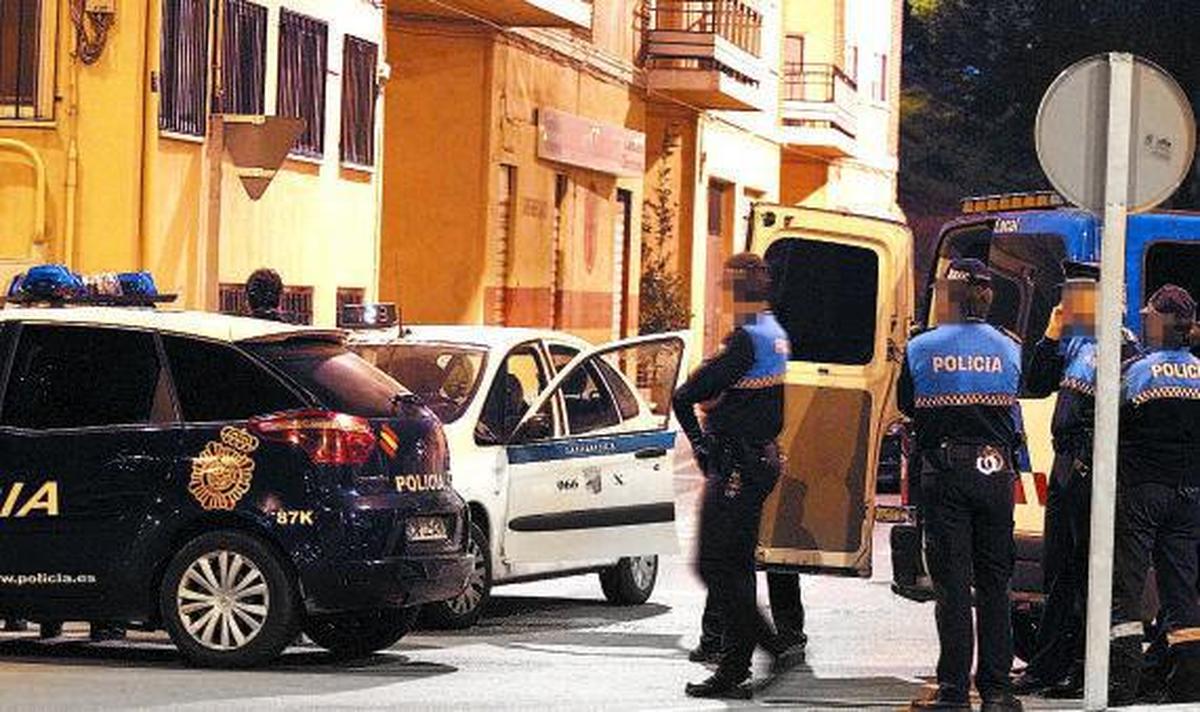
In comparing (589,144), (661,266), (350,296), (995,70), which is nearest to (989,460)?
(350,296)

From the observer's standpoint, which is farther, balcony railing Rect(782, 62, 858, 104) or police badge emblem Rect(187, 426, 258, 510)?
balcony railing Rect(782, 62, 858, 104)

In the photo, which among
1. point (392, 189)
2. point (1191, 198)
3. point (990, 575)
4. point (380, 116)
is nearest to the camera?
point (990, 575)

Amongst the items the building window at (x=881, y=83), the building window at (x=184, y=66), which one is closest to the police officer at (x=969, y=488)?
the building window at (x=184, y=66)

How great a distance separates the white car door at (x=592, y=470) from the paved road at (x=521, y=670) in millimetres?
475

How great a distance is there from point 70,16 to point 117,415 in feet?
29.6

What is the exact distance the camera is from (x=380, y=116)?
30.2 meters

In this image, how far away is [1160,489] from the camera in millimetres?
13539

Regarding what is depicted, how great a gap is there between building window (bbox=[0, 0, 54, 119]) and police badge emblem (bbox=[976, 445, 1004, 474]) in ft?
38.6

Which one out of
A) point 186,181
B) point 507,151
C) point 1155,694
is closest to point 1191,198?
point 507,151

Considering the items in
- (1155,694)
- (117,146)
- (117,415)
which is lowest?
(1155,694)

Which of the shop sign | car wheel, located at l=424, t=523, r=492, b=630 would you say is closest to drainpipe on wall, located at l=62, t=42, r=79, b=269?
car wheel, located at l=424, t=523, r=492, b=630

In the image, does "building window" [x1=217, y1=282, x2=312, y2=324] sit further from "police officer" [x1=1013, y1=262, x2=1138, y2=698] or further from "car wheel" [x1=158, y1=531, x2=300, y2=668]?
"police officer" [x1=1013, y1=262, x2=1138, y2=698]

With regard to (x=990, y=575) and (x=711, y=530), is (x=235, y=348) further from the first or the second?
(x=990, y=575)

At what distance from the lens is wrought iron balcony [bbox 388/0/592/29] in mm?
32688
